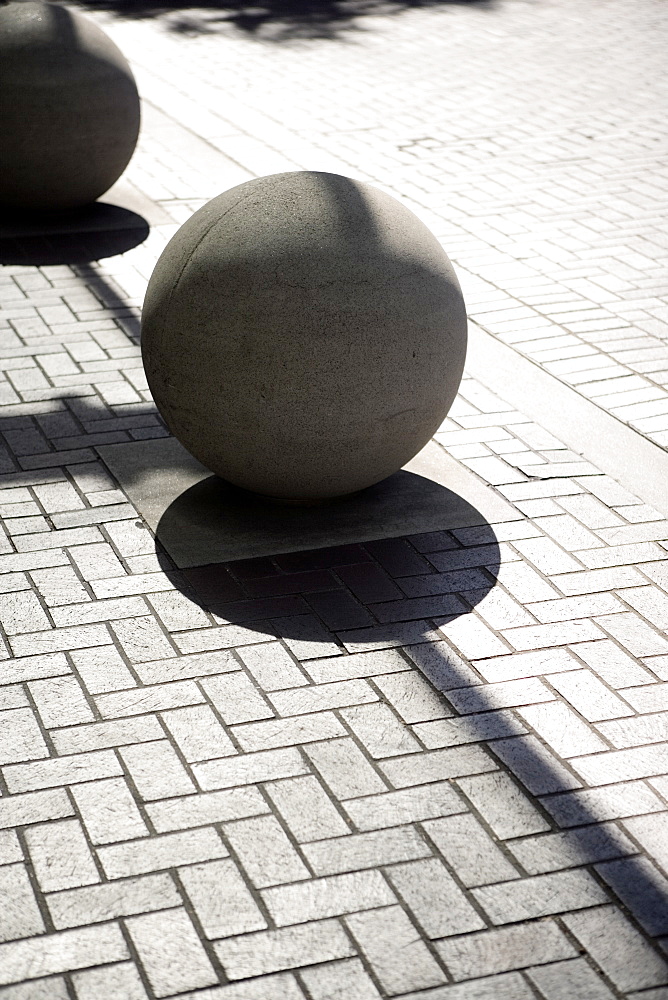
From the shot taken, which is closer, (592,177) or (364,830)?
(364,830)

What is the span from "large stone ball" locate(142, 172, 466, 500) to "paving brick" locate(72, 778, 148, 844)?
5.87 feet

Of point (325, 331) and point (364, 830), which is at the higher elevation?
point (325, 331)

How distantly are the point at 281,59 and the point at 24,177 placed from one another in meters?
7.71

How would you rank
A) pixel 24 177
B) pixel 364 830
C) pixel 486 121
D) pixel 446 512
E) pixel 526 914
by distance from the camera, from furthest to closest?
pixel 486 121 → pixel 24 177 → pixel 446 512 → pixel 364 830 → pixel 526 914

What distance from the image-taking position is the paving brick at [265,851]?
A: 11.9ft

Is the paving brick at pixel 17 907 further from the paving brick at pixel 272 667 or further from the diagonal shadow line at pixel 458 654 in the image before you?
the diagonal shadow line at pixel 458 654

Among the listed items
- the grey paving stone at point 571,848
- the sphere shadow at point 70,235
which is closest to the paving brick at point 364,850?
the grey paving stone at point 571,848

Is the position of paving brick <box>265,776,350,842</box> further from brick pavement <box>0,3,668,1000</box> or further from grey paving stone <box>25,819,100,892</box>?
grey paving stone <box>25,819,100,892</box>

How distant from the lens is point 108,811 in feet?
12.6

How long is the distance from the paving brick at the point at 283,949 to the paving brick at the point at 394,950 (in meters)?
0.06

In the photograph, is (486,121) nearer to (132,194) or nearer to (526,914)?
(132,194)

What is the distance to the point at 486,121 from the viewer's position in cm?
1305

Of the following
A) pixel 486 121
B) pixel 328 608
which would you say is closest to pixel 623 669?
pixel 328 608

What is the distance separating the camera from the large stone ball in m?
5.05
